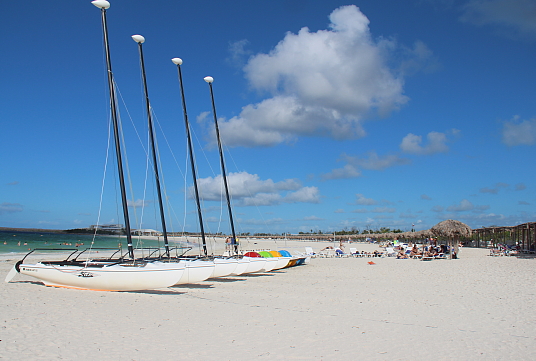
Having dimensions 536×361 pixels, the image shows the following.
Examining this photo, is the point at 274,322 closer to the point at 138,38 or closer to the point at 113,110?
the point at 113,110

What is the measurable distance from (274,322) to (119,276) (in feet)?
20.6

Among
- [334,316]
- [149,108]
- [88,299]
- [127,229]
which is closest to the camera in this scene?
[334,316]

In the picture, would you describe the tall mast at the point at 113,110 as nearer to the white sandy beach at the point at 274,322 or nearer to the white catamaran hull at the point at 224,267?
the white sandy beach at the point at 274,322

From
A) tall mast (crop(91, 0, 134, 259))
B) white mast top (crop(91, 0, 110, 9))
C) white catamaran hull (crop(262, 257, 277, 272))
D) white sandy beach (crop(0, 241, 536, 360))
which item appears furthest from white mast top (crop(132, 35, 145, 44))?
white catamaran hull (crop(262, 257, 277, 272))

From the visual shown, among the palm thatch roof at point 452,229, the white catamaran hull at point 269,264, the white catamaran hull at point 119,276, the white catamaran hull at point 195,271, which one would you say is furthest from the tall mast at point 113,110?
the palm thatch roof at point 452,229

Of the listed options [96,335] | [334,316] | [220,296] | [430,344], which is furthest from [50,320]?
[430,344]

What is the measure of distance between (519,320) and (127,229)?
40.8 feet

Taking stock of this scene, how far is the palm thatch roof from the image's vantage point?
30938 mm

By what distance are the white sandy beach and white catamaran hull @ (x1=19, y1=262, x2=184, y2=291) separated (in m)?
0.32

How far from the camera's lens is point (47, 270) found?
13.6 metres

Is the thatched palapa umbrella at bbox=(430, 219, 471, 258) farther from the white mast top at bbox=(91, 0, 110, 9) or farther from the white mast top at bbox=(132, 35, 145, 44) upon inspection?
the white mast top at bbox=(91, 0, 110, 9)

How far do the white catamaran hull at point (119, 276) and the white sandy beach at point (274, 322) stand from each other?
0.32 metres

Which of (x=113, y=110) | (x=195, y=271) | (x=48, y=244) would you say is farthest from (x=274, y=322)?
(x=48, y=244)

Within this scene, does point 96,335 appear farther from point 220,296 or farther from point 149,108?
point 149,108
